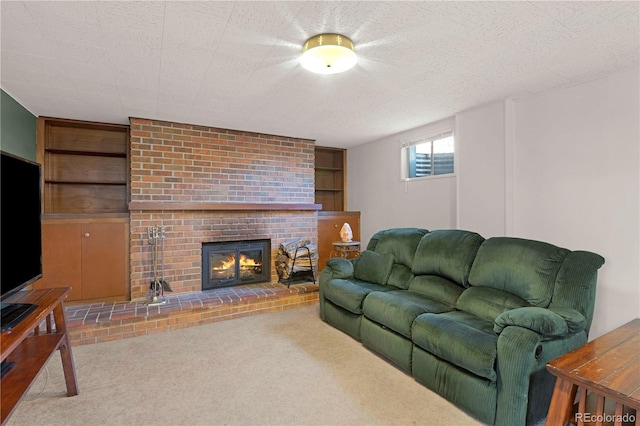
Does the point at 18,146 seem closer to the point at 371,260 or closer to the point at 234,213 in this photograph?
the point at 234,213

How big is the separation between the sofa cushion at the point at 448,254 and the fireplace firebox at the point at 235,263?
214 centimetres

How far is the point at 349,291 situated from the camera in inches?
119

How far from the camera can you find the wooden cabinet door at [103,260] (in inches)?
139

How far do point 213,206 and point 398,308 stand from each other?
2597 mm

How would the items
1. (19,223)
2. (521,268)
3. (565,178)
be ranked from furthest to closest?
(565,178)
(521,268)
(19,223)

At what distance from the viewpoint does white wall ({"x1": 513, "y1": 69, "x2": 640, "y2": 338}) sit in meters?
2.34

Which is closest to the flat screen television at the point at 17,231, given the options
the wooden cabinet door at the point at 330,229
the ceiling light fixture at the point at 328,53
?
the ceiling light fixture at the point at 328,53

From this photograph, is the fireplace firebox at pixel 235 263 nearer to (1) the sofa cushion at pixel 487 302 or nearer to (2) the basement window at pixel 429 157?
(2) the basement window at pixel 429 157

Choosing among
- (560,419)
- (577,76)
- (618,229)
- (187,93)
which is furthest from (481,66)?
(187,93)

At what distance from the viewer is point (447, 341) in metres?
2.00

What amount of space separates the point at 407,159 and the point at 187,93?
2870mm

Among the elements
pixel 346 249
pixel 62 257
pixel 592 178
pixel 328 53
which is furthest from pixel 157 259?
pixel 592 178

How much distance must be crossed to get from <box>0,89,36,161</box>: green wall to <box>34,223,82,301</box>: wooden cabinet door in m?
0.81

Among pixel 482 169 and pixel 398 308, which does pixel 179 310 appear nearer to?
pixel 398 308
